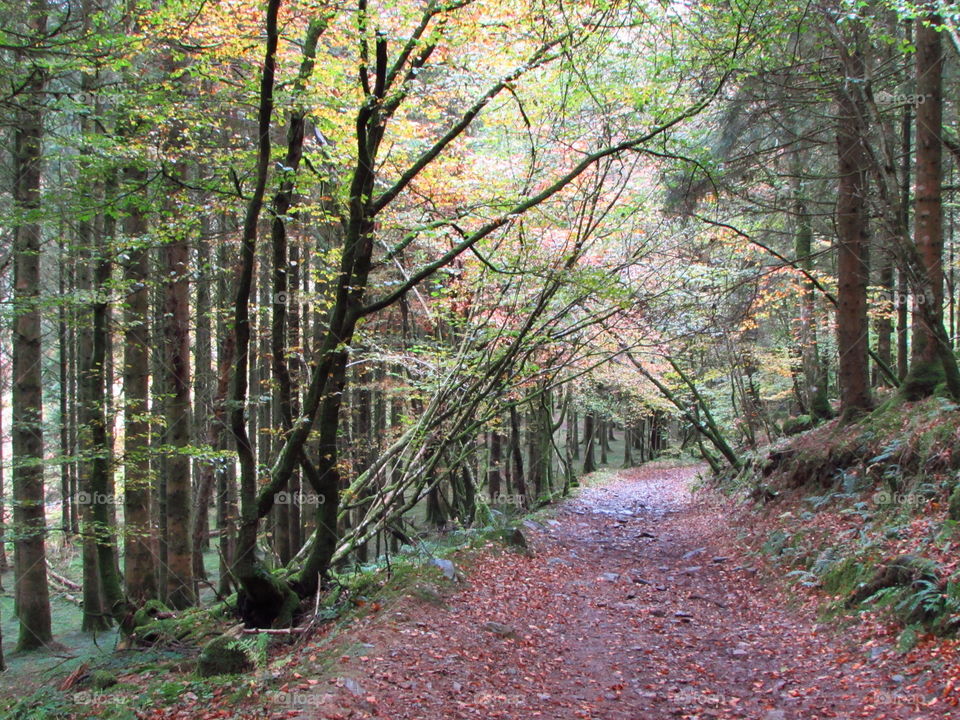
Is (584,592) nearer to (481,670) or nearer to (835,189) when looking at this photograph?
(481,670)

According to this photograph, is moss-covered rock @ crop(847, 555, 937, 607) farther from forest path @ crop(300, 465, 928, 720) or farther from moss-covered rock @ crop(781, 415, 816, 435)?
moss-covered rock @ crop(781, 415, 816, 435)

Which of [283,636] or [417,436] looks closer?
[283,636]

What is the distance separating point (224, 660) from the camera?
18.3 feet

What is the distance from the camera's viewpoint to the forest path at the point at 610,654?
4.78 metres

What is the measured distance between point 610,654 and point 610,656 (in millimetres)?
56

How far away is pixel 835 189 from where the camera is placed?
1217 centimetres

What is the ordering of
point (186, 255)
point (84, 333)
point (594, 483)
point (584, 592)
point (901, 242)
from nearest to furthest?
1. point (901, 242)
2. point (584, 592)
3. point (186, 255)
4. point (84, 333)
5. point (594, 483)

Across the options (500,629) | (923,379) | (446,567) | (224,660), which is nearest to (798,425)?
(923,379)

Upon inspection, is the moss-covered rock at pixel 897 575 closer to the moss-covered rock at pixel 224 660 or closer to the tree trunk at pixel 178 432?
the moss-covered rock at pixel 224 660

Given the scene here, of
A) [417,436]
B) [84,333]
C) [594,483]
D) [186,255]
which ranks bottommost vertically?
[594,483]

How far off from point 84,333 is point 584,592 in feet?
32.3

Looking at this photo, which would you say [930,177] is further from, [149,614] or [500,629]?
[149,614]

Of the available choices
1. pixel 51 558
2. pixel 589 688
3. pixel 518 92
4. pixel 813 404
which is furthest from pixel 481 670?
pixel 51 558

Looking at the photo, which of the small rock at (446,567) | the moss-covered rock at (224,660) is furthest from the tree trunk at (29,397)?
the small rock at (446,567)
